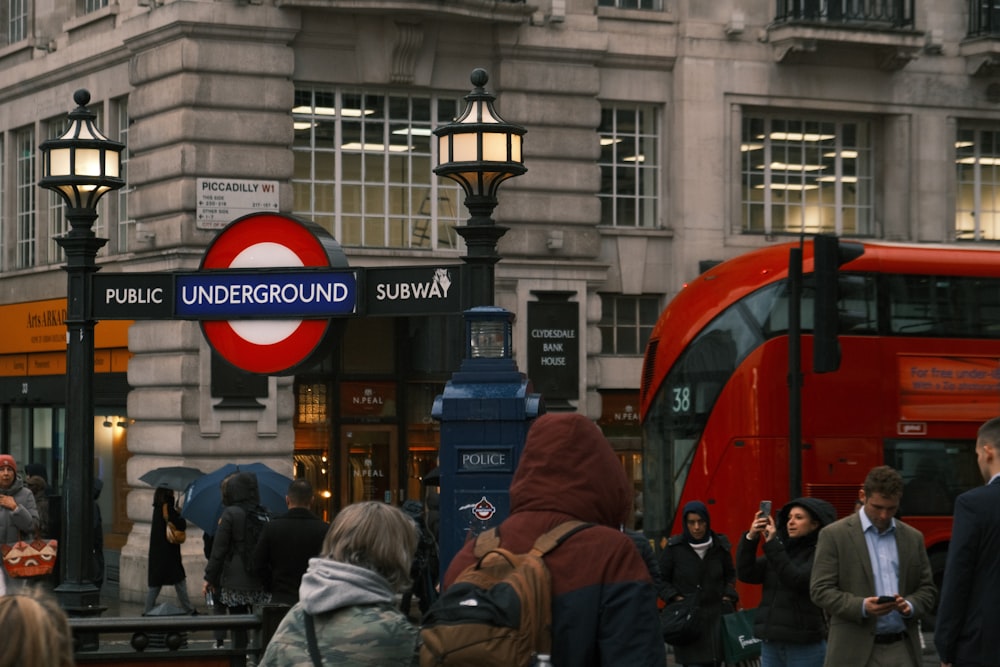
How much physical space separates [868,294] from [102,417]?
11594 mm

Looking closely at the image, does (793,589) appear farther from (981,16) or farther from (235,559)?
(981,16)

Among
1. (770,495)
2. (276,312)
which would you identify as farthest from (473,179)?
(770,495)

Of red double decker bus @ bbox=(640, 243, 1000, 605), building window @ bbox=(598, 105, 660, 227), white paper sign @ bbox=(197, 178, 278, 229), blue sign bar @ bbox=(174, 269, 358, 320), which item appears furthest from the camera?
building window @ bbox=(598, 105, 660, 227)

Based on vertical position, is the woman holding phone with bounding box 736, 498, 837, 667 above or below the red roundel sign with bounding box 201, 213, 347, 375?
below

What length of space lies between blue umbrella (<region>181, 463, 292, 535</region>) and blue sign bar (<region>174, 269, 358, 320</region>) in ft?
18.5

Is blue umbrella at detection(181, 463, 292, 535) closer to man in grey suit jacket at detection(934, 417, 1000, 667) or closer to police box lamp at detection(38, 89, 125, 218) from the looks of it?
police box lamp at detection(38, 89, 125, 218)

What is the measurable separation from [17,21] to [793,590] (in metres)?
21.1

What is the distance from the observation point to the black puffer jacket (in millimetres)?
10234

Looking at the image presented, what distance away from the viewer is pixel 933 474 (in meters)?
19.5

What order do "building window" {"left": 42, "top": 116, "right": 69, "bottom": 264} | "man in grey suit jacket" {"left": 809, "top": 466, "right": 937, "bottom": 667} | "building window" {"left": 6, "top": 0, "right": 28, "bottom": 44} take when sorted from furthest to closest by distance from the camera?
"building window" {"left": 6, "top": 0, "right": 28, "bottom": 44} < "building window" {"left": 42, "top": 116, "right": 69, "bottom": 264} < "man in grey suit jacket" {"left": 809, "top": 466, "right": 937, "bottom": 667}

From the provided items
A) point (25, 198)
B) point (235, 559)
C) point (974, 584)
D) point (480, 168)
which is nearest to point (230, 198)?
point (25, 198)

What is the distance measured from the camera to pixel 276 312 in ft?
32.8

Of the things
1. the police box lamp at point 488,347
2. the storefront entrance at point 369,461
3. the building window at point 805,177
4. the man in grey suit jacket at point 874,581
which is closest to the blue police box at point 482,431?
the police box lamp at point 488,347

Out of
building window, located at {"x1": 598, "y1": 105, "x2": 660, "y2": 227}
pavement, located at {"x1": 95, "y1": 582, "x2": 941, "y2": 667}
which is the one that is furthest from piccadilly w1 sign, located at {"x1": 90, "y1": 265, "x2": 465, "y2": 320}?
building window, located at {"x1": 598, "y1": 105, "x2": 660, "y2": 227}
